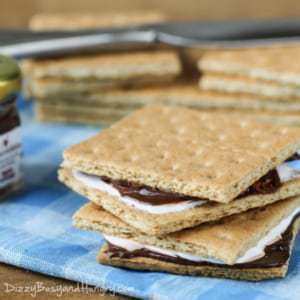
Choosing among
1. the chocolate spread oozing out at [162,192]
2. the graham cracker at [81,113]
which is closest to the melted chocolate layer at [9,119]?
the chocolate spread oozing out at [162,192]

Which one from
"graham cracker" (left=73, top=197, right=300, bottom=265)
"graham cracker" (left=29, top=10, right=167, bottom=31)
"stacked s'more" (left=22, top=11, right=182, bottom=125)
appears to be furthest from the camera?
"graham cracker" (left=29, top=10, right=167, bottom=31)

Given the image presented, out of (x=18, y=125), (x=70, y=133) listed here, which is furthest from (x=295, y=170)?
(x=70, y=133)

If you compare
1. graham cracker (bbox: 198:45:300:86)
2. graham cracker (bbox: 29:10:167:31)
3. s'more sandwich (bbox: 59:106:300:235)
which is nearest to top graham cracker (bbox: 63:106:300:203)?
s'more sandwich (bbox: 59:106:300:235)

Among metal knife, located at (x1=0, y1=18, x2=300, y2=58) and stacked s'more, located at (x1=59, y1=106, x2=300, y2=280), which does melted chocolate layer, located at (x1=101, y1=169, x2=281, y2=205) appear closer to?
stacked s'more, located at (x1=59, y1=106, x2=300, y2=280)

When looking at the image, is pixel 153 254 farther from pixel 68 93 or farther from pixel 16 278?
pixel 68 93

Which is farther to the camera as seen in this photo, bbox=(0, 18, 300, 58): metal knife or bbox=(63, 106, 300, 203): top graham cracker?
bbox=(0, 18, 300, 58): metal knife

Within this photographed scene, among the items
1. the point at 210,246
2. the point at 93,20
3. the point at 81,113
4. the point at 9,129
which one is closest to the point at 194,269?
the point at 210,246
